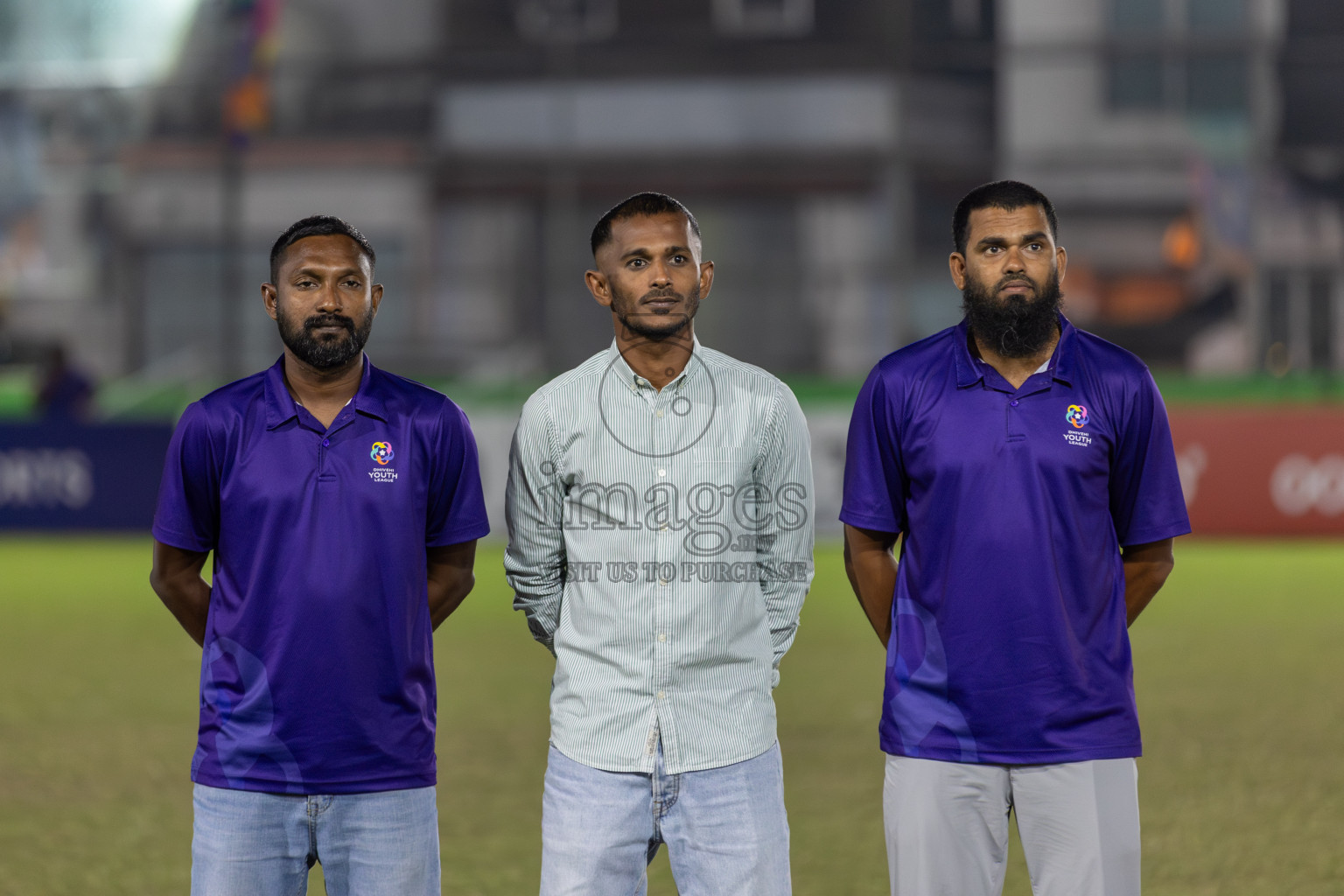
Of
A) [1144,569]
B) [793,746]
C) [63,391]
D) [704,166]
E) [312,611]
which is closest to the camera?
[312,611]

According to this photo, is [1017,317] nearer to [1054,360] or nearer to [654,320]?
[1054,360]

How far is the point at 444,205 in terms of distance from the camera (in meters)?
24.5

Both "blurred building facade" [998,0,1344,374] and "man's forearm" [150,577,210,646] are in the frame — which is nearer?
"man's forearm" [150,577,210,646]

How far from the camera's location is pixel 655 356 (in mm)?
3662

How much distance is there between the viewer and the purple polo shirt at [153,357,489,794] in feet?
11.3

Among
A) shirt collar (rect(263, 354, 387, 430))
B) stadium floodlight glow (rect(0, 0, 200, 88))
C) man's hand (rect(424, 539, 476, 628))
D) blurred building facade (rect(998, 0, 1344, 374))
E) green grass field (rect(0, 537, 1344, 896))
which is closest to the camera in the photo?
Answer: shirt collar (rect(263, 354, 387, 430))

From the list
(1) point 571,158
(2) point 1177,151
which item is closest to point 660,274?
(1) point 571,158

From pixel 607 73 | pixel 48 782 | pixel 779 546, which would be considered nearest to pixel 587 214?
pixel 607 73

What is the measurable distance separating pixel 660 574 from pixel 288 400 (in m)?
0.93

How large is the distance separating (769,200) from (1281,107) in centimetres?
744

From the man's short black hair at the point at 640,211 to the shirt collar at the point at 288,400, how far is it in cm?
60

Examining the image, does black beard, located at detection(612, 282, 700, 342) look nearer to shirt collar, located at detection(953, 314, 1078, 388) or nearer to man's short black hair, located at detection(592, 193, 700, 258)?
man's short black hair, located at detection(592, 193, 700, 258)

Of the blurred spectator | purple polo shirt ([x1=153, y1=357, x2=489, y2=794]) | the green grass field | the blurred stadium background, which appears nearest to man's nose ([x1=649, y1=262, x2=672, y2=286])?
purple polo shirt ([x1=153, y1=357, x2=489, y2=794])

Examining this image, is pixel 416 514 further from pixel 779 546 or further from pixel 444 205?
pixel 444 205
